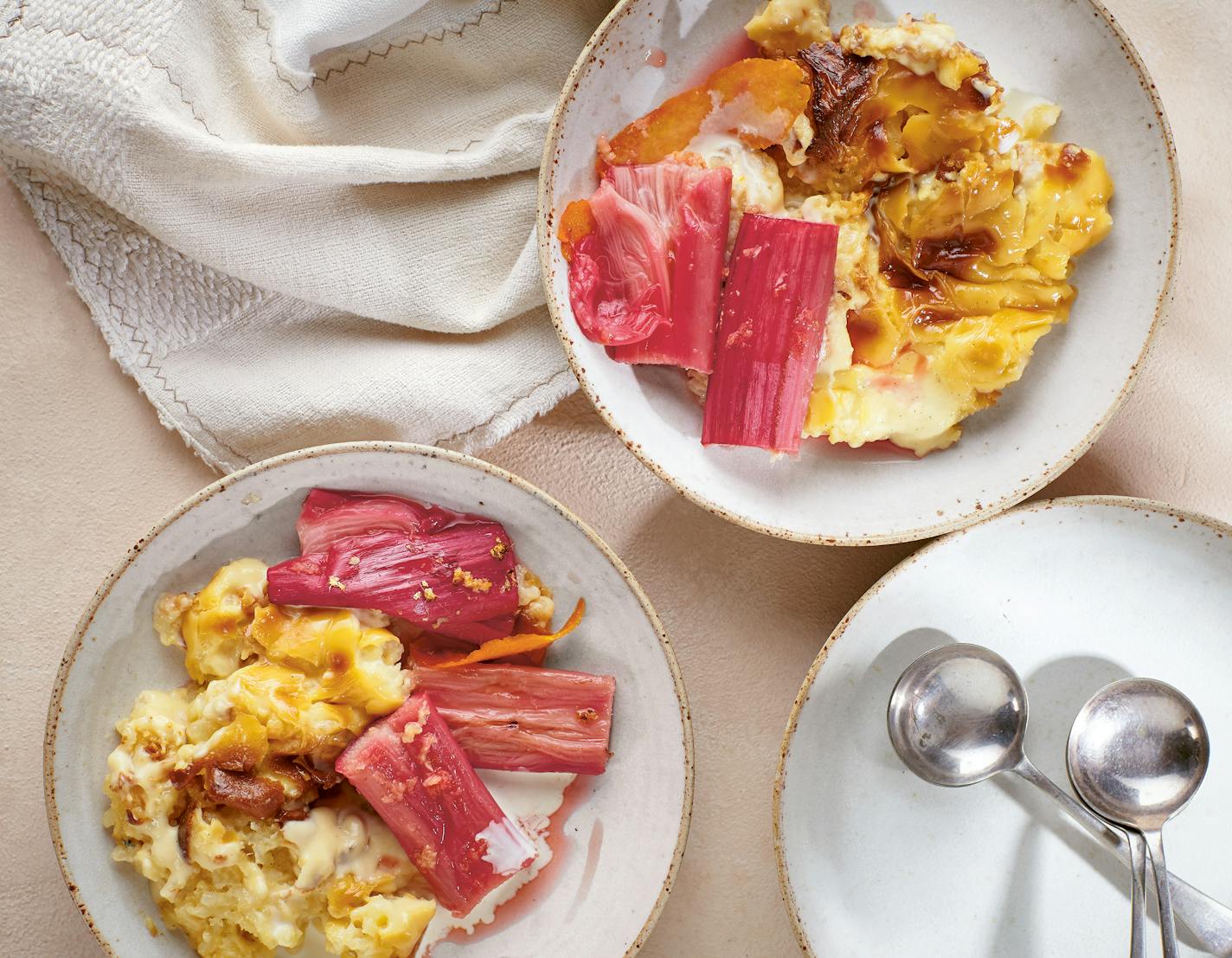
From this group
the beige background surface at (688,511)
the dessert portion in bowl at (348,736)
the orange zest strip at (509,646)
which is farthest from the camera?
the beige background surface at (688,511)

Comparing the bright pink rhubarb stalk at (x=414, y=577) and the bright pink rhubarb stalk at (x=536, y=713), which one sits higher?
the bright pink rhubarb stalk at (x=414, y=577)

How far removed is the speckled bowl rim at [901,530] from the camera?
1817 mm

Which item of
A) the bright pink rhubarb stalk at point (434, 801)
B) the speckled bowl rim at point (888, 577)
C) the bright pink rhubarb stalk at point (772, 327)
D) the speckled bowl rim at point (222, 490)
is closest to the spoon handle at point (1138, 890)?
the speckled bowl rim at point (888, 577)

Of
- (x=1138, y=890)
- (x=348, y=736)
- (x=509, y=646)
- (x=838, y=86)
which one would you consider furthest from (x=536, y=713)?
(x=838, y=86)

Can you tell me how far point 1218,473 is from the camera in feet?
6.93

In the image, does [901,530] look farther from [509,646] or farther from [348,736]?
[348,736]

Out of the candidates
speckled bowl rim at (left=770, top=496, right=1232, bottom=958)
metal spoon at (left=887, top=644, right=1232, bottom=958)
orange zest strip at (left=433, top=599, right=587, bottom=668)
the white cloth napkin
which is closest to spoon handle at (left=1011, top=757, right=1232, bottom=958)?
metal spoon at (left=887, top=644, right=1232, bottom=958)

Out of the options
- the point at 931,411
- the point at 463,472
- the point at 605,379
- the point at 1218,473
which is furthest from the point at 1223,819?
the point at 463,472

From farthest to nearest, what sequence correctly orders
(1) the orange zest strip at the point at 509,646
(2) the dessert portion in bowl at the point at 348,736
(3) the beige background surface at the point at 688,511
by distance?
(3) the beige background surface at the point at 688,511 → (1) the orange zest strip at the point at 509,646 → (2) the dessert portion in bowl at the point at 348,736

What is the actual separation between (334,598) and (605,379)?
2.02ft

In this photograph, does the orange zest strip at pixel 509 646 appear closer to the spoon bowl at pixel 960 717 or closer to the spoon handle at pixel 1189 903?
the spoon bowl at pixel 960 717

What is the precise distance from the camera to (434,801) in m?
1.83

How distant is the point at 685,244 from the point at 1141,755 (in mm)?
1225

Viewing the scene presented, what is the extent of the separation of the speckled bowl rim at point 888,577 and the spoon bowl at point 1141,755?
0.31 meters
